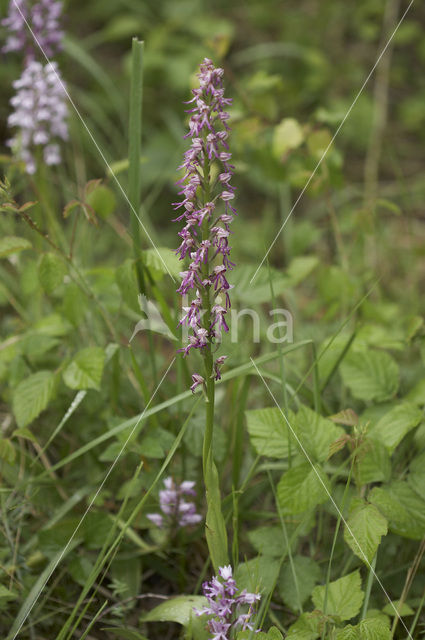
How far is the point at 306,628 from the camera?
4.87ft

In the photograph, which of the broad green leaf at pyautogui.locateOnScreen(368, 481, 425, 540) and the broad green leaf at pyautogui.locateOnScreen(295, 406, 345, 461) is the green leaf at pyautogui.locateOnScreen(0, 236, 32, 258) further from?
the broad green leaf at pyautogui.locateOnScreen(368, 481, 425, 540)

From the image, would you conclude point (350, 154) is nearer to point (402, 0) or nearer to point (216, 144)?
point (402, 0)

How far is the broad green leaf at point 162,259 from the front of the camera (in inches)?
71.1

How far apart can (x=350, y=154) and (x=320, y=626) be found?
403cm

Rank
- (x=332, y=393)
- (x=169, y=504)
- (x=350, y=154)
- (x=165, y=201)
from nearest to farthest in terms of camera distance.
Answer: (x=169, y=504), (x=332, y=393), (x=165, y=201), (x=350, y=154)

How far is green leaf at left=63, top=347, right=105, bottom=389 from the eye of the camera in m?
1.81

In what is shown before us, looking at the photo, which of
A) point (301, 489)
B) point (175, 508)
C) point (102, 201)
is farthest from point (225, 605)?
point (102, 201)

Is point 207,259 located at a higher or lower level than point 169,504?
higher

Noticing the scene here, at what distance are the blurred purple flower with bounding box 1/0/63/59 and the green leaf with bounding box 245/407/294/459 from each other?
182 cm

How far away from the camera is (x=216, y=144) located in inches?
49.9

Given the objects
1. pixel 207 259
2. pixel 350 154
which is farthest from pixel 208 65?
pixel 350 154

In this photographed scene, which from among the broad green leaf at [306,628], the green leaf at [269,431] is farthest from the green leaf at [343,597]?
the green leaf at [269,431]

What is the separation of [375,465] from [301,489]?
9.4 inches

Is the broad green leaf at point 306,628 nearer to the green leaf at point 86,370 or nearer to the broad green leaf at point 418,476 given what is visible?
the broad green leaf at point 418,476
